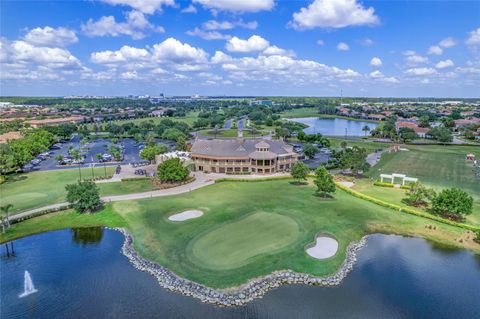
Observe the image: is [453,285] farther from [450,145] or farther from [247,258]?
[450,145]

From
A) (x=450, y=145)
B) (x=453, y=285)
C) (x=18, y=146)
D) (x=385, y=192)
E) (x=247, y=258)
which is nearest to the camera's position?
(x=453, y=285)

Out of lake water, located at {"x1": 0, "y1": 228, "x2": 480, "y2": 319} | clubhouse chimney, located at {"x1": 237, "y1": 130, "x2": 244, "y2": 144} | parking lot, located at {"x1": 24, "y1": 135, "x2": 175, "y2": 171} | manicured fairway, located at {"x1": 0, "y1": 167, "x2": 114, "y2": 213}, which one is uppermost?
clubhouse chimney, located at {"x1": 237, "y1": 130, "x2": 244, "y2": 144}

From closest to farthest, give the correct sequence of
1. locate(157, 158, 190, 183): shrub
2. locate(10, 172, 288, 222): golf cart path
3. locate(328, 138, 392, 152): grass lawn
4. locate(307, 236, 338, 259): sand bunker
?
locate(307, 236, 338, 259): sand bunker
locate(10, 172, 288, 222): golf cart path
locate(157, 158, 190, 183): shrub
locate(328, 138, 392, 152): grass lawn

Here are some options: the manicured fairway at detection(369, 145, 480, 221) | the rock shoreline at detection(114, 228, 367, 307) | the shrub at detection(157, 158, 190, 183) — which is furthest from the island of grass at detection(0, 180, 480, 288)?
the manicured fairway at detection(369, 145, 480, 221)

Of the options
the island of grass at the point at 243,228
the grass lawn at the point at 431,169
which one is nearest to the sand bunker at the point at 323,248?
the island of grass at the point at 243,228

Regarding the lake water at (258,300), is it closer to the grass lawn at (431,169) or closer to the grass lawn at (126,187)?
the grass lawn at (431,169)

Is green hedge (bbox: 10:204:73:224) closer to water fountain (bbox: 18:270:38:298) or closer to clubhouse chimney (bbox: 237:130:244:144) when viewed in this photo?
water fountain (bbox: 18:270:38:298)

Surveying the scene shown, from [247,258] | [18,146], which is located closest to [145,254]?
[247,258]
